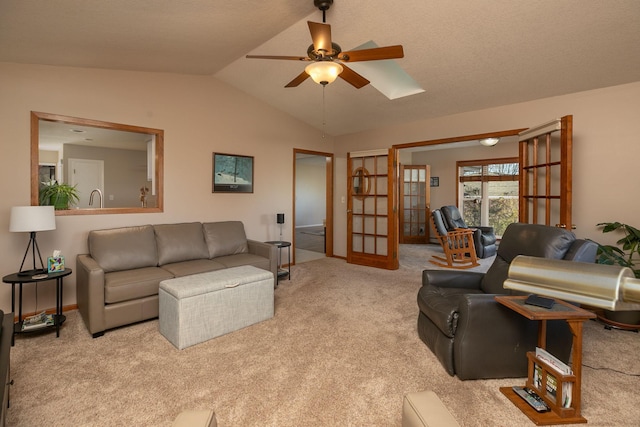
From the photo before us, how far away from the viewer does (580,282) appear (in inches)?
16.1

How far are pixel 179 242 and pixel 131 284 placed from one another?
2.97 feet

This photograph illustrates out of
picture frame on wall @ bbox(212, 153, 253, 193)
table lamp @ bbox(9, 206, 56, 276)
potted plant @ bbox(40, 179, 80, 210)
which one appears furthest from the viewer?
picture frame on wall @ bbox(212, 153, 253, 193)

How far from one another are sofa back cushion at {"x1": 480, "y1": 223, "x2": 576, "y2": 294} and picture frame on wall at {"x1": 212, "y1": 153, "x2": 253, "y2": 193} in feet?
11.2

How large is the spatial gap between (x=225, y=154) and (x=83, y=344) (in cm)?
277

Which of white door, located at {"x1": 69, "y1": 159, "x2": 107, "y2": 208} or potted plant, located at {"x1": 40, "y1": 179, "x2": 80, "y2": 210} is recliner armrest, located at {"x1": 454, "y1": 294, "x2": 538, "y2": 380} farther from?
white door, located at {"x1": 69, "y1": 159, "x2": 107, "y2": 208}

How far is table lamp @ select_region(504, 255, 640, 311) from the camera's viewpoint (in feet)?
1.23

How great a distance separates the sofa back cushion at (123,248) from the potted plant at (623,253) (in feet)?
14.8

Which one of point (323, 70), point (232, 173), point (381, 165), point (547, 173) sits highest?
point (323, 70)

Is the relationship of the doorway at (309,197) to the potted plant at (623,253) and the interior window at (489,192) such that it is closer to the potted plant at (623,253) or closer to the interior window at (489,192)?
the interior window at (489,192)

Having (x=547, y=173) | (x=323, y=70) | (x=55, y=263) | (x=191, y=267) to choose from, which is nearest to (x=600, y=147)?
(x=547, y=173)

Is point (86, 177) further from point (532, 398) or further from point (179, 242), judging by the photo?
point (532, 398)

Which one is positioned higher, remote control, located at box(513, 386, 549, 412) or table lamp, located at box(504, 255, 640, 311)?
table lamp, located at box(504, 255, 640, 311)

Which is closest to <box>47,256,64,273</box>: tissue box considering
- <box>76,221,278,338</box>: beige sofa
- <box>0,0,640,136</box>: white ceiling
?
<box>76,221,278,338</box>: beige sofa

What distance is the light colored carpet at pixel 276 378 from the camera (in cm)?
179
